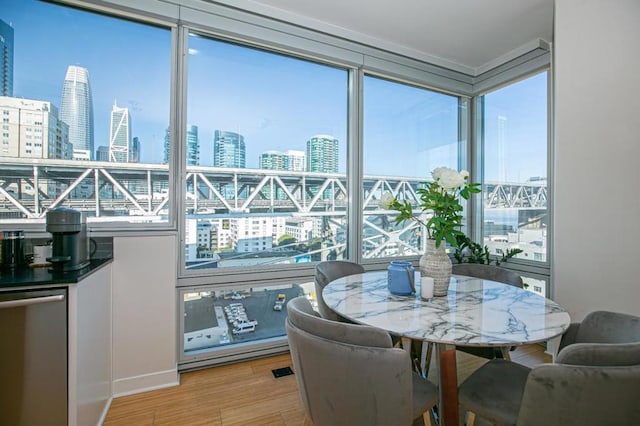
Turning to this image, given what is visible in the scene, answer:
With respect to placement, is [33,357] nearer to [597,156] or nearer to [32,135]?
[32,135]

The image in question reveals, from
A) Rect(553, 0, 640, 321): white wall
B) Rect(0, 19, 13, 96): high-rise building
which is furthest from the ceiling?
Rect(0, 19, 13, 96): high-rise building

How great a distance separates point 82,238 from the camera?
186cm

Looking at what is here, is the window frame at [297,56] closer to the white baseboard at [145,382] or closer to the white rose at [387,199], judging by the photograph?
the white baseboard at [145,382]

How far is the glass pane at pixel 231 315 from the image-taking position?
2.54 metres

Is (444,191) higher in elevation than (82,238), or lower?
higher

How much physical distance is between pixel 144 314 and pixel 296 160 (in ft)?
5.79

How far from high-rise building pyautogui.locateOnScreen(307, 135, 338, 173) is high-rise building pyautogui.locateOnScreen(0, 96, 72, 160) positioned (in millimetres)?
1881

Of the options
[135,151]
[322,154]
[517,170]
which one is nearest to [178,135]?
[135,151]

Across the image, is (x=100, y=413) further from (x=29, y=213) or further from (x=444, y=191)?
(x=444, y=191)

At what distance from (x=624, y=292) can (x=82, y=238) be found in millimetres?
3411

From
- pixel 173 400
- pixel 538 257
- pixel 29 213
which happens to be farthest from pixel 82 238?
pixel 538 257

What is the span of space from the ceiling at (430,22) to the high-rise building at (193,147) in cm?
107

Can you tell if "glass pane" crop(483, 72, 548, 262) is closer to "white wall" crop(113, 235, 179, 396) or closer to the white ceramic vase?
the white ceramic vase

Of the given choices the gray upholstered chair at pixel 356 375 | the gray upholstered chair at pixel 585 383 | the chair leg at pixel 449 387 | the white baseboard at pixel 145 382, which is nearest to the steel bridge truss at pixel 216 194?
the white baseboard at pixel 145 382
